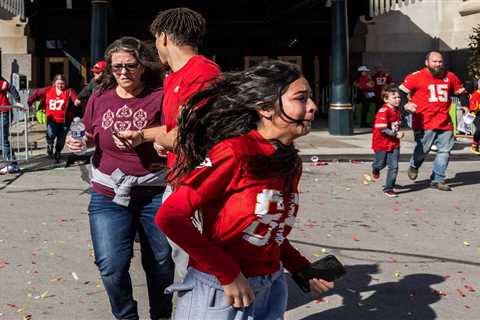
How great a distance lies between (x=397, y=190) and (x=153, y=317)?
21.4 feet

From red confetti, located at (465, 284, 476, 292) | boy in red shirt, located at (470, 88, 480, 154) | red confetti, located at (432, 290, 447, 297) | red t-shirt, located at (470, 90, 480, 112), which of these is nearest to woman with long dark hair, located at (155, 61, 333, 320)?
red confetti, located at (432, 290, 447, 297)

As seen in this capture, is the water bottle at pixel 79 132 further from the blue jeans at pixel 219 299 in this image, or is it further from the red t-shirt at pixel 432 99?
the red t-shirt at pixel 432 99

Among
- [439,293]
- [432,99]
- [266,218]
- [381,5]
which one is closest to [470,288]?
[439,293]

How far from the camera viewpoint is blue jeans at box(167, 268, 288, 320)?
8.85ft

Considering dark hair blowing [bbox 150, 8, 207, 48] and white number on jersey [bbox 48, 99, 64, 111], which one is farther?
white number on jersey [bbox 48, 99, 64, 111]

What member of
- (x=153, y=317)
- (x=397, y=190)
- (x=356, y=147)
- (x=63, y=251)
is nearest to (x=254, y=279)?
(x=153, y=317)

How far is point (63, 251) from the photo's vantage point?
6.81 metres

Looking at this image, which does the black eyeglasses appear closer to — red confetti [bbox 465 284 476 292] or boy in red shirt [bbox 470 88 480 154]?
red confetti [bbox 465 284 476 292]

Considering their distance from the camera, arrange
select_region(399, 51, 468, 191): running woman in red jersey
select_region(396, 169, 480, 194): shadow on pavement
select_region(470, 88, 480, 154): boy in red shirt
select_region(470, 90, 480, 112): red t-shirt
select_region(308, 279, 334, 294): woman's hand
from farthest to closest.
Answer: select_region(470, 90, 480, 112): red t-shirt → select_region(470, 88, 480, 154): boy in red shirt → select_region(396, 169, 480, 194): shadow on pavement → select_region(399, 51, 468, 191): running woman in red jersey → select_region(308, 279, 334, 294): woman's hand

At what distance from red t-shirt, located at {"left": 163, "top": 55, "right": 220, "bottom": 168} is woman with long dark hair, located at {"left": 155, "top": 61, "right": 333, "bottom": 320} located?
0.99 meters

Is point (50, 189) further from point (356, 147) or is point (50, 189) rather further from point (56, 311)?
point (356, 147)

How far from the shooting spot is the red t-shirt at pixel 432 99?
10.1 metres

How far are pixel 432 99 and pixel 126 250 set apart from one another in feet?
22.8

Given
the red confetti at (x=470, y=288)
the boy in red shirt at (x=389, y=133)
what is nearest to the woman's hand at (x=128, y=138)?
the red confetti at (x=470, y=288)
